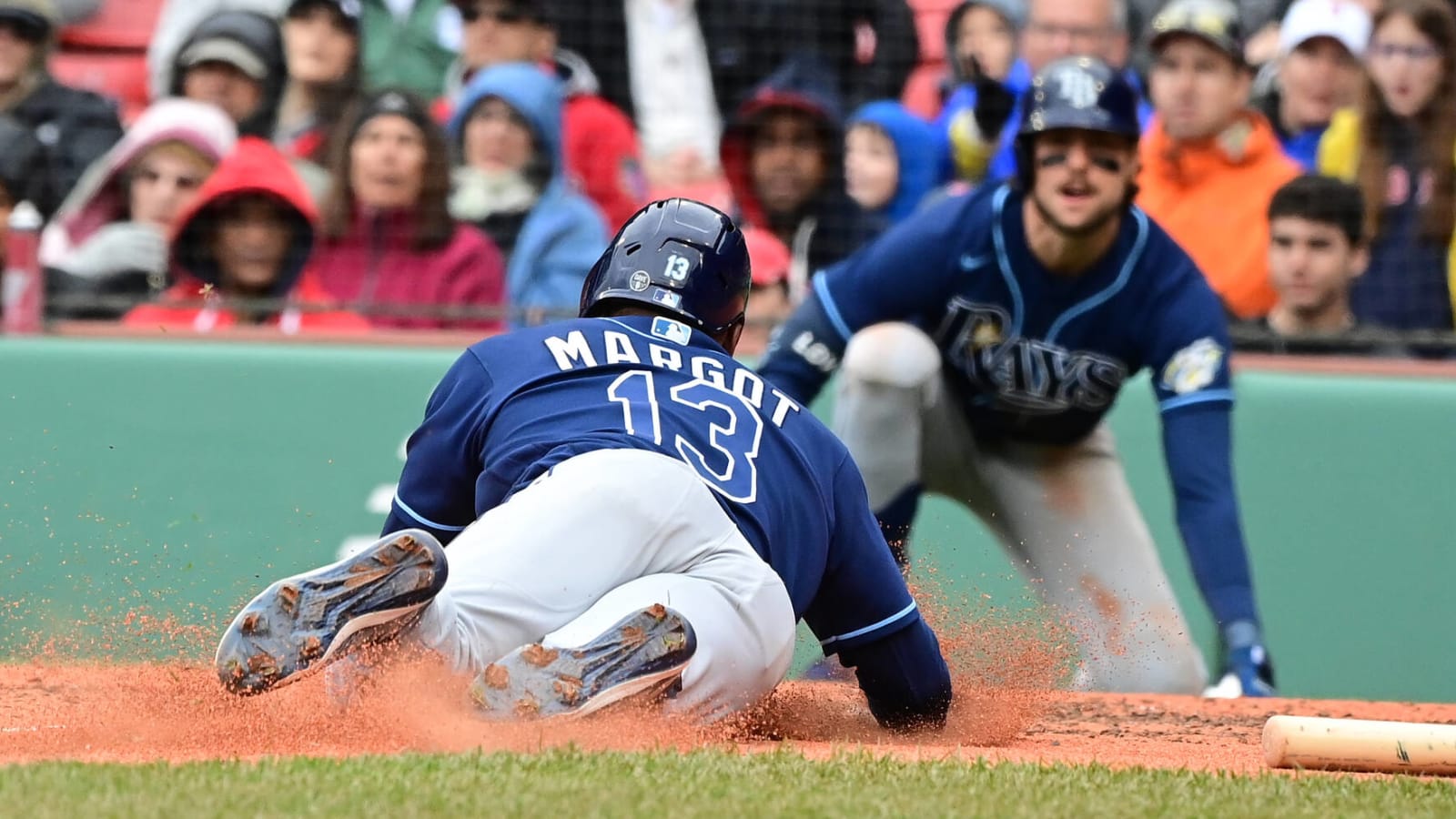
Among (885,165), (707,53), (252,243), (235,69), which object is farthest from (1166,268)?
(235,69)

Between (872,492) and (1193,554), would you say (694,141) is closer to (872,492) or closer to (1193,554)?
(872,492)

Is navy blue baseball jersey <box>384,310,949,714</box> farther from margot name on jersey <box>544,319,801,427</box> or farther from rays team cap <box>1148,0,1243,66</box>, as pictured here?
rays team cap <box>1148,0,1243,66</box>

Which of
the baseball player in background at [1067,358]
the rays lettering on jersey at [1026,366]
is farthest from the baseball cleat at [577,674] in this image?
the rays lettering on jersey at [1026,366]

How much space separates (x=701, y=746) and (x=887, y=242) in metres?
2.64

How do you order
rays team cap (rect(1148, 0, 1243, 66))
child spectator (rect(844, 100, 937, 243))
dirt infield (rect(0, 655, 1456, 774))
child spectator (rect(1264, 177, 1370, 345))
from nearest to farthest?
dirt infield (rect(0, 655, 1456, 774))
child spectator (rect(1264, 177, 1370, 345))
rays team cap (rect(1148, 0, 1243, 66))
child spectator (rect(844, 100, 937, 243))

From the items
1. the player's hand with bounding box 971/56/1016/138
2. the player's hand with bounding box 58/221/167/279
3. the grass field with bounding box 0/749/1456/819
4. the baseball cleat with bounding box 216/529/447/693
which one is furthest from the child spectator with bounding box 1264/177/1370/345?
the baseball cleat with bounding box 216/529/447/693

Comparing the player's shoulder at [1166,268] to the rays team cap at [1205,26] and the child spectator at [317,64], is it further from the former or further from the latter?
the child spectator at [317,64]

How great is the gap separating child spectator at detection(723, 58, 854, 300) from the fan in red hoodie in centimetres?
155

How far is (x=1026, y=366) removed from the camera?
18.7ft

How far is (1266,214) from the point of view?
261 inches

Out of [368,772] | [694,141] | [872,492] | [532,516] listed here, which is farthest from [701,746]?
[694,141]

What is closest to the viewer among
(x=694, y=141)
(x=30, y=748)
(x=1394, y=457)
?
(x=30, y=748)

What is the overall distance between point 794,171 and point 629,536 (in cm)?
396

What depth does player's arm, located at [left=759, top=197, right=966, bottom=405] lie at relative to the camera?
18.5 feet
